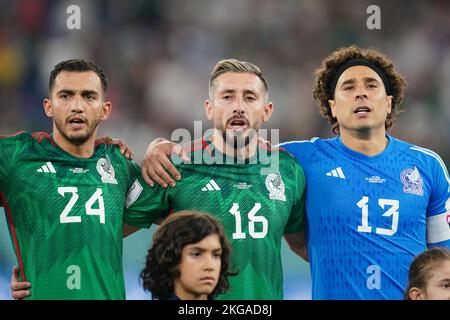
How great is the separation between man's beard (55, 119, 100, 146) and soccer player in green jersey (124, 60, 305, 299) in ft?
1.61

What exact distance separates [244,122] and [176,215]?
84 centimetres

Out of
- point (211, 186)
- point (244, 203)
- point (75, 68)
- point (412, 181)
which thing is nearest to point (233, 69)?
point (211, 186)

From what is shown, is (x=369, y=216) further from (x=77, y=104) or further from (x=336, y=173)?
(x=77, y=104)

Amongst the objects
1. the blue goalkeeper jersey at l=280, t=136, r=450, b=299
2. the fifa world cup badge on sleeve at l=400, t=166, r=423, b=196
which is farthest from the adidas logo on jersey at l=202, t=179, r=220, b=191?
the fifa world cup badge on sleeve at l=400, t=166, r=423, b=196

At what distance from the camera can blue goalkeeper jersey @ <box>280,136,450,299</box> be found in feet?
16.9

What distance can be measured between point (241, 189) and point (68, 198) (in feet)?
3.98

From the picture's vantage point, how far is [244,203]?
5066 millimetres

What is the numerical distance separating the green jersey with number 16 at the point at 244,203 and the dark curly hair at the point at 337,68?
2.31 feet

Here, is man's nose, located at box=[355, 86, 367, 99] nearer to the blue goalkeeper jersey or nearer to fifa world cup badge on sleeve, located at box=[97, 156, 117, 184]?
the blue goalkeeper jersey

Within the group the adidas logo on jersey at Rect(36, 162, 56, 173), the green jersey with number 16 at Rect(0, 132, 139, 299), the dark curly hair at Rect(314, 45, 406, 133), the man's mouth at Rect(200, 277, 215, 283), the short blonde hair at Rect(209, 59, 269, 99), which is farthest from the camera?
the dark curly hair at Rect(314, 45, 406, 133)

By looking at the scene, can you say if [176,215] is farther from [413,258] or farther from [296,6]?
[296,6]

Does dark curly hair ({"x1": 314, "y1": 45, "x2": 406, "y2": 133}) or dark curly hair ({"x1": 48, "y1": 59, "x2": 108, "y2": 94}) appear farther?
dark curly hair ({"x1": 314, "y1": 45, "x2": 406, "y2": 133})
